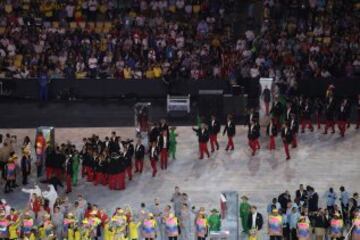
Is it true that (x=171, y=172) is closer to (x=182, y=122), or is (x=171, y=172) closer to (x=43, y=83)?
(x=182, y=122)

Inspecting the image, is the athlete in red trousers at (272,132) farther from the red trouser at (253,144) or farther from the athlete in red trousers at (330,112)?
the athlete in red trousers at (330,112)

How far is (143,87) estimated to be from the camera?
39.6 meters

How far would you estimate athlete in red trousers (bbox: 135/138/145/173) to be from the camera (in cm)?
3023

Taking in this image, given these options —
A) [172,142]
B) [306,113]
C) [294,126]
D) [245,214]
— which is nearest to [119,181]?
[172,142]

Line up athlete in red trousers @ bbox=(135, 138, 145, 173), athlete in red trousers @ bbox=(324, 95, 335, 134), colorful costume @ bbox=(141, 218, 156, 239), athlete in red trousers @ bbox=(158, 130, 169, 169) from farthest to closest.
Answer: athlete in red trousers @ bbox=(324, 95, 335, 134), athlete in red trousers @ bbox=(158, 130, 169, 169), athlete in red trousers @ bbox=(135, 138, 145, 173), colorful costume @ bbox=(141, 218, 156, 239)

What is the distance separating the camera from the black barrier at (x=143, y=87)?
39156 millimetres

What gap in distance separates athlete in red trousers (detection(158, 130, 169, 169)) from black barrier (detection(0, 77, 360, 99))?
854 cm

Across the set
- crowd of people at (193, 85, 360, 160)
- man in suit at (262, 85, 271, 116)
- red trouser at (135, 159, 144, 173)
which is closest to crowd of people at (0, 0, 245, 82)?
man in suit at (262, 85, 271, 116)

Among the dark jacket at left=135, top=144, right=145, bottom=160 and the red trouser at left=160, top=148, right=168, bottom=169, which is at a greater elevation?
the dark jacket at left=135, top=144, right=145, bottom=160

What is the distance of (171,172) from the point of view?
30.9 meters

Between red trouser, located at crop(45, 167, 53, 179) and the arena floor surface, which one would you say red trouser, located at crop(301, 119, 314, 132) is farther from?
red trouser, located at crop(45, 167, 53, 179)

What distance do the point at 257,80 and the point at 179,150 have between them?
754 cm

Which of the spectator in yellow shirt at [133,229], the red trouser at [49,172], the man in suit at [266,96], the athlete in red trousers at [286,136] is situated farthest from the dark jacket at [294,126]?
the spectator in yellow shirt at [133,229]

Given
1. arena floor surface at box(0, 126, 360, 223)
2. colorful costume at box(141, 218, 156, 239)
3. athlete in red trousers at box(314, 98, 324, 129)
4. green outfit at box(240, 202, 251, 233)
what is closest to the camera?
colorful costume at box(141, 218, 156, 239)
